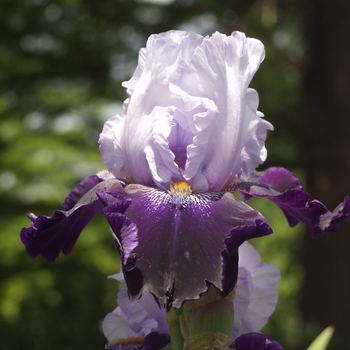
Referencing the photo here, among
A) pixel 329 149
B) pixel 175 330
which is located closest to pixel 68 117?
pixel 329 149

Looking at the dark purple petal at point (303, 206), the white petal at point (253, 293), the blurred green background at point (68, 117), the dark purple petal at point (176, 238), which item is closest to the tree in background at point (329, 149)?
the blurred green background at point (68, 117)

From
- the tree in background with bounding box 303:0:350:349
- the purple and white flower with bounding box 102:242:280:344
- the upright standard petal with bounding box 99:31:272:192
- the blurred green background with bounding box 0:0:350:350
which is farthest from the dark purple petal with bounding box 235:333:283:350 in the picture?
the tree in background with bounding box 303:0:350:349

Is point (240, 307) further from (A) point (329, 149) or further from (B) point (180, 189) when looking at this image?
(A) point (329, 149)

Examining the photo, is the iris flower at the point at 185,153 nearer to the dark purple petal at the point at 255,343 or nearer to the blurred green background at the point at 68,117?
the dark purple petal at the point at 255,343

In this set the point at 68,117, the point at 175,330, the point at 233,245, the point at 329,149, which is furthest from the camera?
the point at 68,117

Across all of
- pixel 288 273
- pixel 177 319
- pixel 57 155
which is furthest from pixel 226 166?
pixel 288 273

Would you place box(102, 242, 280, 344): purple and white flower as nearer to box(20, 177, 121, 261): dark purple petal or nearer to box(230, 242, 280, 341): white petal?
box(230, 242, 280, 341): white petal
